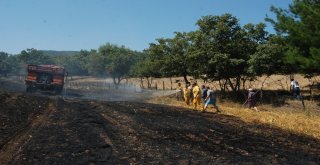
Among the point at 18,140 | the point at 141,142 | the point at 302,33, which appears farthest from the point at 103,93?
the point at 141,142

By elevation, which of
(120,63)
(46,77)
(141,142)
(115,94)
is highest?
(120,63)

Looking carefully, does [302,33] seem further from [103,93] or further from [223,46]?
[103,93]

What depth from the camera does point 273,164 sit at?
9367 mm

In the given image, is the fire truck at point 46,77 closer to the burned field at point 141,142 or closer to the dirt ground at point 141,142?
the dirt ground at point 141,142

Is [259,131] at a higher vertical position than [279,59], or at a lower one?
lower

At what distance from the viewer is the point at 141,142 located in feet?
37.3

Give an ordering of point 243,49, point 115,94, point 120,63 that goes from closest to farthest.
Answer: point 243,49 < point 115,94 < point 120,63

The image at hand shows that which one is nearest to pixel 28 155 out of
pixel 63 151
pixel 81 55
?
pixel 63 151

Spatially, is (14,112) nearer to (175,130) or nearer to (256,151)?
(175,130)

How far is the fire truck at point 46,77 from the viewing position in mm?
36094

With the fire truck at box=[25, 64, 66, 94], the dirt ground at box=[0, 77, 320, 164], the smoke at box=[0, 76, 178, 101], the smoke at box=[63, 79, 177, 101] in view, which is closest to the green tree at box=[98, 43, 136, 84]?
the smoke at box=[0, 76, 178, 101]

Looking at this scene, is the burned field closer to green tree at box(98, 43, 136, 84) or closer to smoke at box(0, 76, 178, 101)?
smoke at box(0, 76, 178, 101)

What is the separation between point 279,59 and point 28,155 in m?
23.9

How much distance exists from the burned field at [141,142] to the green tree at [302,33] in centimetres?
847
